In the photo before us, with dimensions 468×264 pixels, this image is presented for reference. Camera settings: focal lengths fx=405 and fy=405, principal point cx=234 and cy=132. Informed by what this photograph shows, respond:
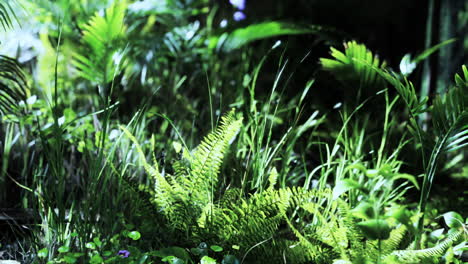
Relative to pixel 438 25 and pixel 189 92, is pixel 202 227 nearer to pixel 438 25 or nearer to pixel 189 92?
pixel 189 92

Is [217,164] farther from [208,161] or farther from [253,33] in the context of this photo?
[253,33]

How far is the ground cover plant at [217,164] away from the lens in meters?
1.15

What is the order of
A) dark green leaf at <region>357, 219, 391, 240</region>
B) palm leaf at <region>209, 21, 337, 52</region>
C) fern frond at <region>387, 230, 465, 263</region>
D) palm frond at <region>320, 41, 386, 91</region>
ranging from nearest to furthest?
1. dark green leaf at <region>357, 219, 391, 240</region>
2. fern frond at <region>387, 230, 465, 263</region>
3. palm frond at <region>320, 41, 386, 91</region>
4. palm leaf at <region>209, 21, 337, 52</region>

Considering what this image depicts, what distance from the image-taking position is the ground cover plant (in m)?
1.15

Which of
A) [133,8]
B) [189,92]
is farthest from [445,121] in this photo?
[133,8]

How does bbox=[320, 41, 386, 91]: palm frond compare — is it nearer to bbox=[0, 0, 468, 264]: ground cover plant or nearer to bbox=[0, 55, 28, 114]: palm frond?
bbox=[0, 0, 468, 264]: ground cover plant

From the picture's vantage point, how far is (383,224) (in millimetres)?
883

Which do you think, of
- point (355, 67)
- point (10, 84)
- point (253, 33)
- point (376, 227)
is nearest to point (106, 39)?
point (10, 84)

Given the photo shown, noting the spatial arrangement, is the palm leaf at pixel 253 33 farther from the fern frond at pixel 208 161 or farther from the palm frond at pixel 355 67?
the fern frond at pixel 208 161

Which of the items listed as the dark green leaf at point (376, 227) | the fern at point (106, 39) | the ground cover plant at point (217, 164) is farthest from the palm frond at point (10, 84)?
the dark green leaf at point (376, 227)

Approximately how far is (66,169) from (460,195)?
175 cm

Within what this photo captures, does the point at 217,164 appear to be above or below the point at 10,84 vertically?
below

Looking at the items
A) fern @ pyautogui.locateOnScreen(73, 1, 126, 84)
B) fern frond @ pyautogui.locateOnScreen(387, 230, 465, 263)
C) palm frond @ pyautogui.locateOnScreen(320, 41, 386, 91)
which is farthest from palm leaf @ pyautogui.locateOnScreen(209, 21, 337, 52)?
fern frond @ pyautogui.locateOnScreen(387, 230, 465, 263)

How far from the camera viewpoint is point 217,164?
47.3 inches
